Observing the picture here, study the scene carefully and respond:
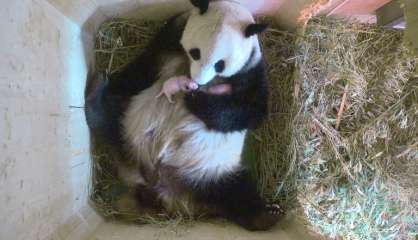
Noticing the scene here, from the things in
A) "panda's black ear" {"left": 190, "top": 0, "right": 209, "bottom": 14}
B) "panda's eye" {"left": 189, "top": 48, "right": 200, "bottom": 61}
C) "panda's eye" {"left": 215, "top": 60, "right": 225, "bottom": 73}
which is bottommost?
"panda's eye" {"left": 215, "top": 60, "right": 225, "bottom": 73}

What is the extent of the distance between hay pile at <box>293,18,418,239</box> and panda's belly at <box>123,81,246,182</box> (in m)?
0.49

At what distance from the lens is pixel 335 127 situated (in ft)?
8.84

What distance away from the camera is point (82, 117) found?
224 centimetres

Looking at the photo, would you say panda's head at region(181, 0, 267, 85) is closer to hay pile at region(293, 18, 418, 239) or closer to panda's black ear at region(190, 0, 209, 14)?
panda's black ear at region(190, 0, 209, 14)

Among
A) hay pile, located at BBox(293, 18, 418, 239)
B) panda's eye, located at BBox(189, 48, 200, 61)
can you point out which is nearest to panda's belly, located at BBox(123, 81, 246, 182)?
panda's eye, located at BBox(189, 48, 200, 61)

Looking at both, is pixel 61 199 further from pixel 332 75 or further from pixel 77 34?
pixel 332 75

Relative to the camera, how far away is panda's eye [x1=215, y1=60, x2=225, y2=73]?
195 cm

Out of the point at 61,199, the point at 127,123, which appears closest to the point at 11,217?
the point at 61,199

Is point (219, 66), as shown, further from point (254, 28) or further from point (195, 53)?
point (254, 28)

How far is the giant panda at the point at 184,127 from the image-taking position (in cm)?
221

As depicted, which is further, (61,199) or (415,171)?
(415,171)

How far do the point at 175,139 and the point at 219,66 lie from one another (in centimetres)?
59

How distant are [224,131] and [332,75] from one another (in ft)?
2.66

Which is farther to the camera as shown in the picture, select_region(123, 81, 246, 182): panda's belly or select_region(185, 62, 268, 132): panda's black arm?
select_region(123, 81, 246, 182): panda's belly
